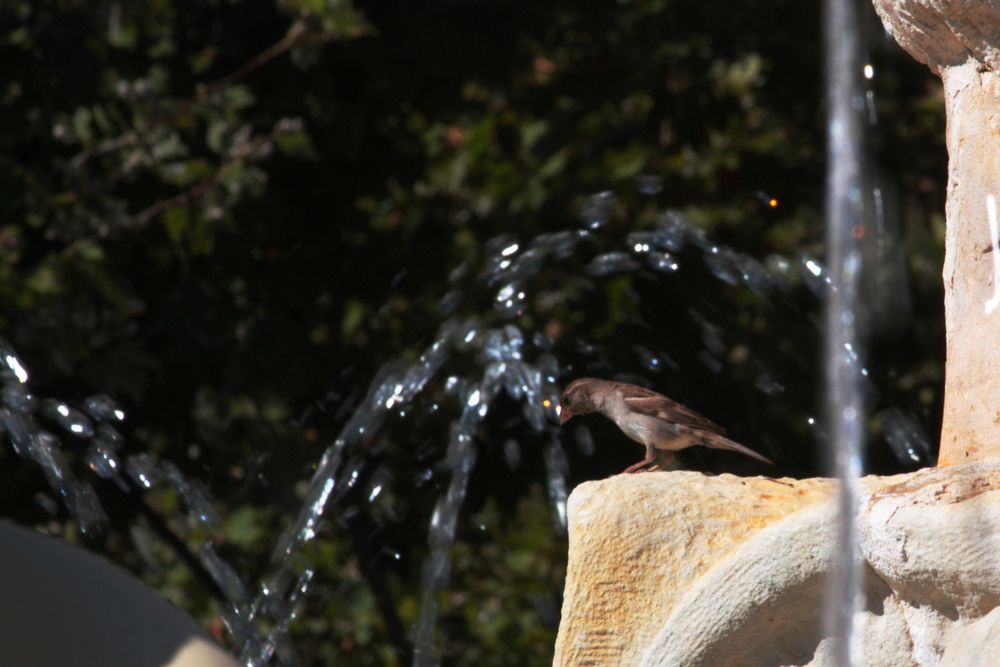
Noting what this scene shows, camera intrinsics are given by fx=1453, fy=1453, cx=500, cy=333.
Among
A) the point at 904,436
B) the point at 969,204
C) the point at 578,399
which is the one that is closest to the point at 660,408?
the point at 578,399

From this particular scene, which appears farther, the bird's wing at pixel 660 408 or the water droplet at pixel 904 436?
the water droplet at pixel 904 436


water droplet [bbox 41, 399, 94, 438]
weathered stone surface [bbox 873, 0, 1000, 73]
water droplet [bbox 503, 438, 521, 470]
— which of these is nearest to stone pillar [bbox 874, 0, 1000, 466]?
weathered stone surface [bbox 873, 0, 1000, 73]

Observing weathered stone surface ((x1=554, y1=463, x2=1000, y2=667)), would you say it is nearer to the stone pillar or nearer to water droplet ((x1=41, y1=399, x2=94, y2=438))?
the stone pillar

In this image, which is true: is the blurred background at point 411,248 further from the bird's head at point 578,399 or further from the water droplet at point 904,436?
the bird's head at point 578,399

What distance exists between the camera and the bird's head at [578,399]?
3008 mm

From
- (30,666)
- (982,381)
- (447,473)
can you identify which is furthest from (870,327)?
(30,666)

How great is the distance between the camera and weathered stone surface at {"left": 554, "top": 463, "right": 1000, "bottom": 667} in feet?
5.53

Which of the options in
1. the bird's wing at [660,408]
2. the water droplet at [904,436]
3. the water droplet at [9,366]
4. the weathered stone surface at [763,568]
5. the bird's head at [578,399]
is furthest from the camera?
the water droplet at [904,436]

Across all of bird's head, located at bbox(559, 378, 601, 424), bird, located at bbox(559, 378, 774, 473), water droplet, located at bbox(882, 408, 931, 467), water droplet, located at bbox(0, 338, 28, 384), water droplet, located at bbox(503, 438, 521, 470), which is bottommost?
bird, located at bbox(559, 378, 774, 473)

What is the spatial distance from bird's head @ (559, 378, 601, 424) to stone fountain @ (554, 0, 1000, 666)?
92cm

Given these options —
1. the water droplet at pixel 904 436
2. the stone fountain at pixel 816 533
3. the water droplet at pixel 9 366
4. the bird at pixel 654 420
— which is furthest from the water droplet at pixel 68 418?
the stone fountain at pixel 816 533

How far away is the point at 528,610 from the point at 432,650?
82 cm

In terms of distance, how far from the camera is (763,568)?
1878 mm

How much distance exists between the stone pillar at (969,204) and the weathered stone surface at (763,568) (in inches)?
6.6
